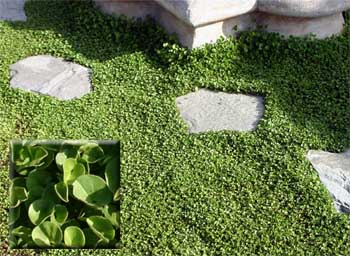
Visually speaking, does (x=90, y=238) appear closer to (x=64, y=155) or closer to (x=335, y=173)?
(x=64, y=155)

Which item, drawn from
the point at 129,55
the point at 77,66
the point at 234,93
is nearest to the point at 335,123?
the point at 234,93

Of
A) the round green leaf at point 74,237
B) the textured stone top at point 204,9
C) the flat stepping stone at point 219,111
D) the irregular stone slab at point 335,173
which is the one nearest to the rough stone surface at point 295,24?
the textured stone top at point 204,9

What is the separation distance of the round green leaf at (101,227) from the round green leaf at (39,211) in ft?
0.68

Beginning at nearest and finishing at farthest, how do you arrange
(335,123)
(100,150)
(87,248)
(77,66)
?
(87,248)
(100,150)
(335,123)
(77,66)

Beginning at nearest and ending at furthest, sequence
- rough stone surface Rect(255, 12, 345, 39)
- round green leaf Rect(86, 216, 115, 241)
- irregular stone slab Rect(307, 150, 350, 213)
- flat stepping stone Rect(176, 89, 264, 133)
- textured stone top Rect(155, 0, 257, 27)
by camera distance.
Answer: round green leaf Rect(86, 216, 115, 241)
irregular stone slab Rect(307, 150, 350, 213)
flat stepping stone Rect(176, 89, 264, 133)
textured stone top Rect(155, 0, 257, 27)
rough stone surface Rect(255, 12, 345, 39)

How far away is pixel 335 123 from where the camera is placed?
Answer: 3.71m

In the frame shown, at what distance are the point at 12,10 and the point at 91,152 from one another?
6.26ft

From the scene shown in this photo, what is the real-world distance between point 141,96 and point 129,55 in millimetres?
410

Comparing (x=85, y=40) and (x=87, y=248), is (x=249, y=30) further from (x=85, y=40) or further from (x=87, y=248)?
(x=87, y=248)

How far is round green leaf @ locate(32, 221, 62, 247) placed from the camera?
3068mm

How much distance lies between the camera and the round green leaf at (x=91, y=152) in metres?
3.22

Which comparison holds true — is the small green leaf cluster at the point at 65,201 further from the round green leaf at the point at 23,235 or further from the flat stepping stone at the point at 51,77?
the flat stepping stone at the point at 51,77

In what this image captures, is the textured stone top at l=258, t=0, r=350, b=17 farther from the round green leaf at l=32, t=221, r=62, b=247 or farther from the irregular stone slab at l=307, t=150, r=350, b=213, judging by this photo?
the round green leaf at l=32, t=221, r=62, b=247

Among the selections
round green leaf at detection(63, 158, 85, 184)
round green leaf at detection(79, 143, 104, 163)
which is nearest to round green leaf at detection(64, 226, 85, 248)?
round green leaf at detection(63, 158, 85, 184)
